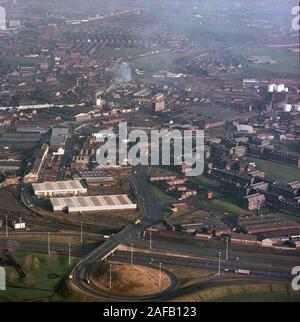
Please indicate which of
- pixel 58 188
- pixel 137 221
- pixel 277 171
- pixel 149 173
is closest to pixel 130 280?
pixel 137 221

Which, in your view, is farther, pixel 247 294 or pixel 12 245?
pixel 12 245

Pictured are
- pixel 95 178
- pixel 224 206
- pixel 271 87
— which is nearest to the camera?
pixel 224 206

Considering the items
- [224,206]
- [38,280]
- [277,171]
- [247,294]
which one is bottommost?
[277,171]

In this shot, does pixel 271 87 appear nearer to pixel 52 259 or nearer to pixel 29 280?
pixel 52 259

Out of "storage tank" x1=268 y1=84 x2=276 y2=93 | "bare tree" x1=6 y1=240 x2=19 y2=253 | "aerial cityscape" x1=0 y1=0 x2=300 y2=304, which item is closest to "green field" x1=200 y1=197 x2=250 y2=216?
"aerial cityscape" x1=0 y1=0 x2=300 y2=304

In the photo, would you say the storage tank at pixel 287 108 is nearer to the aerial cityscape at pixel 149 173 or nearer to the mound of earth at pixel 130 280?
the aerial cityscape at pixel 149 173
